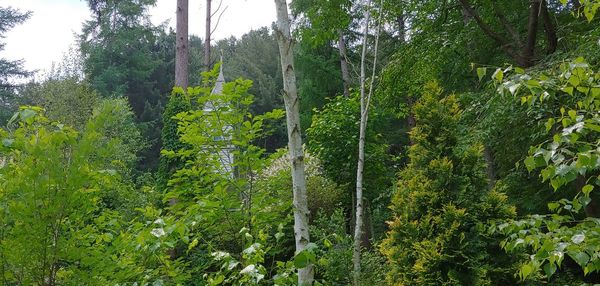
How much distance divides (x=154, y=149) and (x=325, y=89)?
38.0 ft

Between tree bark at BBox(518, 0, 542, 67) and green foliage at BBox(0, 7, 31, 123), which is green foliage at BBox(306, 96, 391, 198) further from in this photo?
green foliage at BBox(0, 7, 31, 123)

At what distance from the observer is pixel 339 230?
559 cm

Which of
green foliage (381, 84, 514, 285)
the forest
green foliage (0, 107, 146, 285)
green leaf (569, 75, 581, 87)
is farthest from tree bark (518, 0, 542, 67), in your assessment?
green foliage (0, 107, 146, 285)

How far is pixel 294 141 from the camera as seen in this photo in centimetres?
236

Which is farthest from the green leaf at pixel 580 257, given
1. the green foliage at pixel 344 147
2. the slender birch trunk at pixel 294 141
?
the green foliage at pixel 344 147

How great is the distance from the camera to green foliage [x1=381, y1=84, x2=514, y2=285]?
3.78m

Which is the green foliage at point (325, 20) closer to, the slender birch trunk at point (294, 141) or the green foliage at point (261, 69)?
the slender birch trunk at point (294, 141)

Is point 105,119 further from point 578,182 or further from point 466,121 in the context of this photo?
point 578,182

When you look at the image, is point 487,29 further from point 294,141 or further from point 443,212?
point 294,141

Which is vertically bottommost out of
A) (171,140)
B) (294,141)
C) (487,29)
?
(294,141)

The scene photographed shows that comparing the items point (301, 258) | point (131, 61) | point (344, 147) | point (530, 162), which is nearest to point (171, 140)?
point (344, 147)

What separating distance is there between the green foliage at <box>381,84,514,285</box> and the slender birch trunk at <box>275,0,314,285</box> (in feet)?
5.82

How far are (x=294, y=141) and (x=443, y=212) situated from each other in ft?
6.88

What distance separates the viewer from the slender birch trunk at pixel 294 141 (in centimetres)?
230
